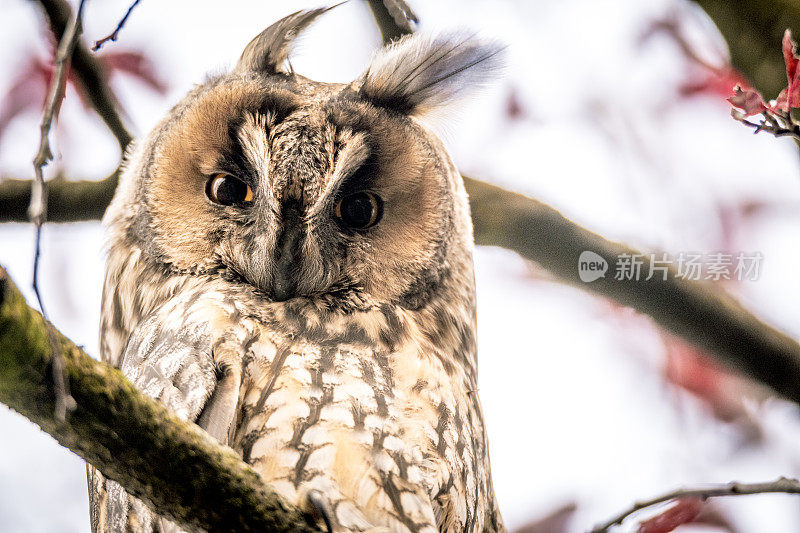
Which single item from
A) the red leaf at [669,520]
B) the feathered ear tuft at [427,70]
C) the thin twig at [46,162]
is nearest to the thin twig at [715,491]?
the red leaf at [669,520]

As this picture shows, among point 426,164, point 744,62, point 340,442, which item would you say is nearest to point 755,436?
point 744,62

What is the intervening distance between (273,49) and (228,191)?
15.2 inches

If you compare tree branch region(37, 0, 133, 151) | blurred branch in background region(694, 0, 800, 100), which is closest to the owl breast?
tree branch region(37, 0, 133, 151)

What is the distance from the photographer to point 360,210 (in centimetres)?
169

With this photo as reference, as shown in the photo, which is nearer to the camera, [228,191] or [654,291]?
[228,191]

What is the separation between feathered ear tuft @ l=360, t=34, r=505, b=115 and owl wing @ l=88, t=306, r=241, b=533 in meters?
0.72

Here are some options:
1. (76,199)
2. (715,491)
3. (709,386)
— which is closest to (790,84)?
(715,491)

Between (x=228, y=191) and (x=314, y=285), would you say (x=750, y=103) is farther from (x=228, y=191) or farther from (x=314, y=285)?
(x=228, y=191)

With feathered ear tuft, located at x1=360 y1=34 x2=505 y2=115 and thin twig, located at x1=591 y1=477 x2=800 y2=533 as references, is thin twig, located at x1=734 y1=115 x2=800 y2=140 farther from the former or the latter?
feathered ear tuft, located at x1=360 y1=34 x2=505 y2=115

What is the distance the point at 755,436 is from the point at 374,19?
1.65 m

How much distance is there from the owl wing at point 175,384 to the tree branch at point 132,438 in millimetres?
321

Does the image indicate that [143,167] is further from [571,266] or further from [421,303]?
[571,266]

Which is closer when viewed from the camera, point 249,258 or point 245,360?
point 245,360

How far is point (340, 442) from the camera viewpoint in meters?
1.34
